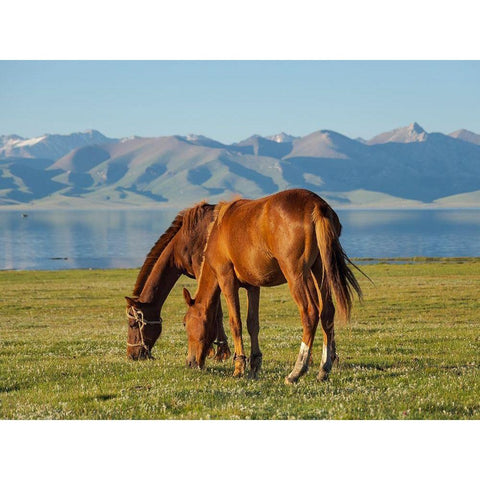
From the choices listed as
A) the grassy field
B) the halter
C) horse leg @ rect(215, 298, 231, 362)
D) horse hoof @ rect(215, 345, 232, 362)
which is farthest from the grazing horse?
the halter

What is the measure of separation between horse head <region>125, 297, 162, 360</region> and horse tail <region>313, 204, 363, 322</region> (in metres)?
5.25

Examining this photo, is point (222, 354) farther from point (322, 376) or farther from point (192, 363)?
point (322, 376)

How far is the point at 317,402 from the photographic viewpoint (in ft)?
33.3

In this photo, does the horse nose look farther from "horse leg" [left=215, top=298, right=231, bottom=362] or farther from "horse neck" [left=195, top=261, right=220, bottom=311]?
"horse leg" [left=215, top=298, right=231, bottom=362]

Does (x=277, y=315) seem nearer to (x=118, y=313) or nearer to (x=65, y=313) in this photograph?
(x=118, y=313)

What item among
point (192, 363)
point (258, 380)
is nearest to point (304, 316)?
point (258, 380)

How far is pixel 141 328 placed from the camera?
15367mm

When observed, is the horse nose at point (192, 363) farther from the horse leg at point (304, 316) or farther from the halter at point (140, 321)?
the horse leg at point (304, 316)

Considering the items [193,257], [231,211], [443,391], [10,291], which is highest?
[231,211]

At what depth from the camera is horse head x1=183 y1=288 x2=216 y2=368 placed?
13375 millimetres

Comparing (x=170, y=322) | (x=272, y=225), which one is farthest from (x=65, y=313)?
(x=272, y=225)

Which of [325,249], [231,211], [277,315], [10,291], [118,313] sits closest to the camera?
[325,249]

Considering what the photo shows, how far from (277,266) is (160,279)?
4.45 metres

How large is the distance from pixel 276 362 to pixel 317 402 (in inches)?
170
